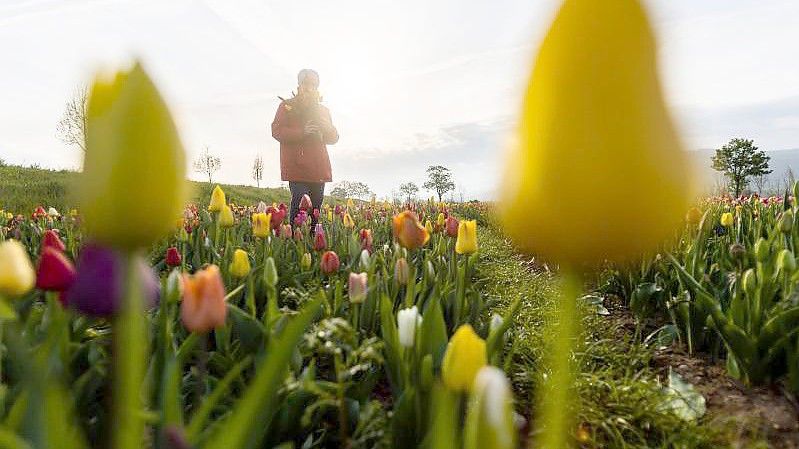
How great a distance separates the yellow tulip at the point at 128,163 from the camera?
464mm

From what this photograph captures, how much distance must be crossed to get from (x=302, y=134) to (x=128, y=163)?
616 centimetres

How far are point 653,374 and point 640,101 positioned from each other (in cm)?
233

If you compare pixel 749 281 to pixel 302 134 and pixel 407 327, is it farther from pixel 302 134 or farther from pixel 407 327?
pixel 302 134

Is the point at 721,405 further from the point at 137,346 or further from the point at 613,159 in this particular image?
the point at 137,346

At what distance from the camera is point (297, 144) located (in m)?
6.57

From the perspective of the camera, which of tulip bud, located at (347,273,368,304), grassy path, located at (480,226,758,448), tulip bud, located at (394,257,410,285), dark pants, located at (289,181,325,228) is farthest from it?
→ dark pants, located at (289,181,325,228)

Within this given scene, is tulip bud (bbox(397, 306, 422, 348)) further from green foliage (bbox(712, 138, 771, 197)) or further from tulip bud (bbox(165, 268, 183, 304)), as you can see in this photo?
green foliage (bbox(712, 138, 771, 197))

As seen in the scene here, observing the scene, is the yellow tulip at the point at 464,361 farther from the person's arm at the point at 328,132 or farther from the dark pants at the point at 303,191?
the person's arm at the point at 328,132

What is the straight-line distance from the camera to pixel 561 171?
518 mm

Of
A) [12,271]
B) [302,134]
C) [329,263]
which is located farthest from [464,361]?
[302,134]

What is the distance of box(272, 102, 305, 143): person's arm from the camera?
6.46m

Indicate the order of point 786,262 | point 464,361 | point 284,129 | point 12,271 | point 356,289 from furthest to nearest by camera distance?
point 284,129
point 786,262
point 356,289
point 12,271
point 464,361

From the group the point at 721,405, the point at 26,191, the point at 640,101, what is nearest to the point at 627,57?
the point at 640,101

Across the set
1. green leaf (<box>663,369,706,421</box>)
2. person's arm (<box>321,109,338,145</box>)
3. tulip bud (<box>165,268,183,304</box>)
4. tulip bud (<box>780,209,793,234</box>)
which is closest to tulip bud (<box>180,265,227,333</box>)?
tulip bud (<box>165,268,183,304</box>)
